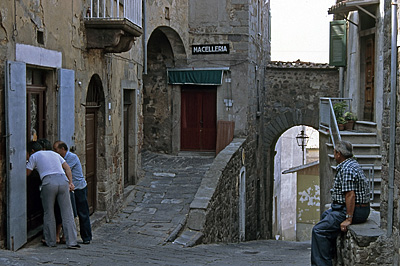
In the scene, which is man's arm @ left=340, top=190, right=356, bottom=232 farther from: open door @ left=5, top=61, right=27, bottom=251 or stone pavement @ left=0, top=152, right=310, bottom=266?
open door @ left=5, top=61, right=27, bottom=251

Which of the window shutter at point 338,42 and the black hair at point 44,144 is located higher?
the window shutter at point 338,42

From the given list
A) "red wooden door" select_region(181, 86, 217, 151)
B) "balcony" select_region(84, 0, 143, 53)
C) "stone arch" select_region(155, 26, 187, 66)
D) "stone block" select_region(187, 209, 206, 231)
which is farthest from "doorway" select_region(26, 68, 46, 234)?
"red wooden door" select_region(181, 86, 217, 151)

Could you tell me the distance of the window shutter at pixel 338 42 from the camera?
14859mm

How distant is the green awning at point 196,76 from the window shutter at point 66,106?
8.22 metres

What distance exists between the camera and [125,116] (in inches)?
465

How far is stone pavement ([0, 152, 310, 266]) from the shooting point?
6.25 m

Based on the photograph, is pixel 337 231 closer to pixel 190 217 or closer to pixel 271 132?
pixel 190 217

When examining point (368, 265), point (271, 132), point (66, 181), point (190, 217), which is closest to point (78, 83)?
point (66, 181)

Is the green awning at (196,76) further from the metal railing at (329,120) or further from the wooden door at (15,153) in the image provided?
the wooden door at (15,153)

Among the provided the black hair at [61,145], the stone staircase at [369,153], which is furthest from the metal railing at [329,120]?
the black hair at [61,145]

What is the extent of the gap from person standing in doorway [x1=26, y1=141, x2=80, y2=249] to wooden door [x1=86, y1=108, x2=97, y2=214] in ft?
7.80

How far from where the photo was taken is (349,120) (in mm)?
12969

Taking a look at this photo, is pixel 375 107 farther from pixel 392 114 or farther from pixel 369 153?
pixel 392 114

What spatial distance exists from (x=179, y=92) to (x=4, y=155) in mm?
10478
